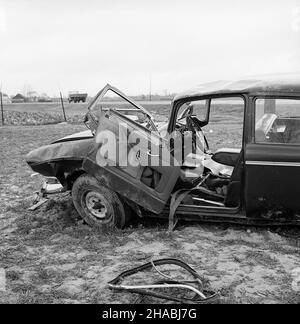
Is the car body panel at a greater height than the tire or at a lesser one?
greater

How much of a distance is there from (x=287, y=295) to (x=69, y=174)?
119 inches

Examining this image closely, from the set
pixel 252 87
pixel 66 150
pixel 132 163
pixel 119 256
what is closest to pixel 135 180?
pixel 132 163

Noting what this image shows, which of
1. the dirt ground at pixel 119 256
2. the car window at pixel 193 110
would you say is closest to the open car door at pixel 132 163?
the dirt ground at pixel 119 256

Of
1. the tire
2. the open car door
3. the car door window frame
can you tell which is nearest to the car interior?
the car door window frame

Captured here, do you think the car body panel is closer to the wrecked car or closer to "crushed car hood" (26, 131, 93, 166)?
the wrecked car

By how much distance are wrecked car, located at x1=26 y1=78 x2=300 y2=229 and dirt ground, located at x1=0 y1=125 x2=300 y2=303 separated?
0.69ft

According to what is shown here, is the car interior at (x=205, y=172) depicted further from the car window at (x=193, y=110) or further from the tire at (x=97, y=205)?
the tire at (x=97, y=205)

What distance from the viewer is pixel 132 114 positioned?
6.04 meters

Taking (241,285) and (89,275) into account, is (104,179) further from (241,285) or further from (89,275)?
(241,285)

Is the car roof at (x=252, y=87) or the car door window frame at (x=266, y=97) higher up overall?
the car roof at (x=252, y=87)

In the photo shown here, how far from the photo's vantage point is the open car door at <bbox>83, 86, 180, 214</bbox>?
16.1 ft

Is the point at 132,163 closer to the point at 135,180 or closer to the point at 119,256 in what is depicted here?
the point at 135,180

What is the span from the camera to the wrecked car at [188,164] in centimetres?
459

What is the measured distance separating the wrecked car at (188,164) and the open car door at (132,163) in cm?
1
